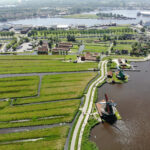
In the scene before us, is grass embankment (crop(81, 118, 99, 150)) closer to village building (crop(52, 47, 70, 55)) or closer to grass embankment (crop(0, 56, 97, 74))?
grass embankment (crop(0, 56, 97, 74))

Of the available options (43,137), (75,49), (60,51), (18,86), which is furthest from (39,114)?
(75,49)

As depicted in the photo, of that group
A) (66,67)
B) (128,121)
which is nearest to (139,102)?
(128,121)

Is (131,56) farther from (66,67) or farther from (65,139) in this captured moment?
(65,139)

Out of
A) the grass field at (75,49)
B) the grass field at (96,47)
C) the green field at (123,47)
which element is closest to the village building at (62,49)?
the grass field at (75,49)

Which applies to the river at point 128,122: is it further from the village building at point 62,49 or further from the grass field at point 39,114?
the village building at point 62,49

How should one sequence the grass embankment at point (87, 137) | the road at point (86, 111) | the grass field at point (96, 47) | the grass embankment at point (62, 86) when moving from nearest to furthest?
the grass embankment at point (87, 137), the road at point (86, 111), the grass embankment at point (62, 86), the grass field at point (96, 47)
